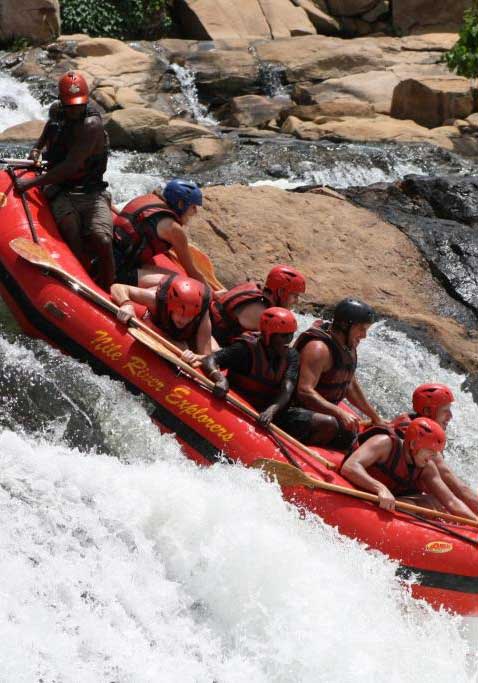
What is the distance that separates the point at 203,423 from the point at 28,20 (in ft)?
43.5

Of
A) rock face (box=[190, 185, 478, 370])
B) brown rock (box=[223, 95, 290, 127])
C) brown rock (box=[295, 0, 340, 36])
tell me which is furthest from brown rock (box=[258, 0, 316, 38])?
rock face (box=[190, 185, 478, 370])

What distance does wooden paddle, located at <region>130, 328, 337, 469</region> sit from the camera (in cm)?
599

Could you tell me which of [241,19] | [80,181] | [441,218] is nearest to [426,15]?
[241,19]

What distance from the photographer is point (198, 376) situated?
602 cm

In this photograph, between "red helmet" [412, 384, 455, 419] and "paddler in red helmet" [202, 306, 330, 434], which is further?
"red helmet" [412, 384, 455, 419]

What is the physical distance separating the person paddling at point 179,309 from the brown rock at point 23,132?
7862 millimetres

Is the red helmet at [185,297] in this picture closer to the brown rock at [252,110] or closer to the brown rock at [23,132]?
the brown rock at [23,132]

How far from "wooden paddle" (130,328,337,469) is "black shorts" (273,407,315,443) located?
0.12 meters

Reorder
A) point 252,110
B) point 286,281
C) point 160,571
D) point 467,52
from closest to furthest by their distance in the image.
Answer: point 160,571, point 286,281, point 467,52, point 252,110

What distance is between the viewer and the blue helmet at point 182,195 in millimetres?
6898

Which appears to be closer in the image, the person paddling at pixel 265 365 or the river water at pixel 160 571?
the river water at pixel 160 571

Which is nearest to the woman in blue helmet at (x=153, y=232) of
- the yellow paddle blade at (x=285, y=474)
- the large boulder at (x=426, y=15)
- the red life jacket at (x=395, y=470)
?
the yellow paddle blade at (x=285, y=474)

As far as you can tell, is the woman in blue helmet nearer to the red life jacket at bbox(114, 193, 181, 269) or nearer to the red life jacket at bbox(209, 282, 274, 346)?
the red life jacket at bbox(114, 193, 181, 269)

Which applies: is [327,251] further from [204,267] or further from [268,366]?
[268,366]
